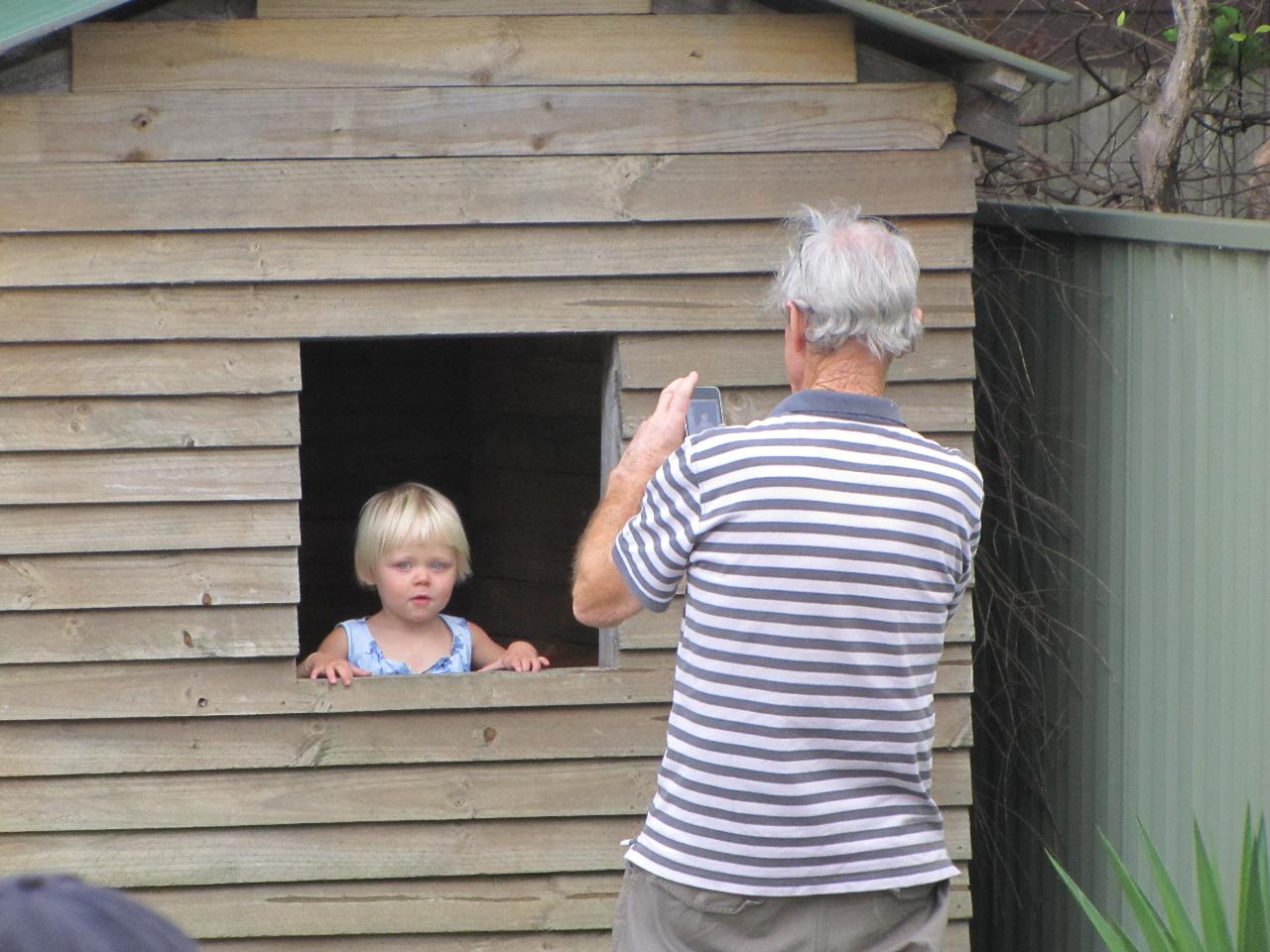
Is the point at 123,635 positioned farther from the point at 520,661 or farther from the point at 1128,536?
the point at 1128,536

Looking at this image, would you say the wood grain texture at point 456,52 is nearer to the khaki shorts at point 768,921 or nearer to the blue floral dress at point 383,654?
the blue floral dress at point 383,654

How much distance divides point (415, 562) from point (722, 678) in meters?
2.02

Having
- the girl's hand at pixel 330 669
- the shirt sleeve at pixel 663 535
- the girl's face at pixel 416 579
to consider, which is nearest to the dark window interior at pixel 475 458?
the girl's face at pixel 416 579

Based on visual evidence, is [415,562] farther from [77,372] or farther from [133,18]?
[133,18]

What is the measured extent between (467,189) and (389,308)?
1.09 feet

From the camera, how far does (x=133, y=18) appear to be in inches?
156

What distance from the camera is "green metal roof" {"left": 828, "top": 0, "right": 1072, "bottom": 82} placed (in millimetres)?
3861

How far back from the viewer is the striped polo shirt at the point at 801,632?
260 centimetres

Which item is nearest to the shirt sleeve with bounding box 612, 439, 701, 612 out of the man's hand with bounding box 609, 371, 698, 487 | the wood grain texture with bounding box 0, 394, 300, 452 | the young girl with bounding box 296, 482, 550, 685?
the man's hand with bounding box 609, 371, 698, 487

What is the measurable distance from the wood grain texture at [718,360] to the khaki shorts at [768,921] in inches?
63.6

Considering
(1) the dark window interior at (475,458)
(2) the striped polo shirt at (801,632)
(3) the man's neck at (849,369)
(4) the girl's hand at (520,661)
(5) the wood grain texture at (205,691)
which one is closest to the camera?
(2) the striped polo shirt at (801,632)

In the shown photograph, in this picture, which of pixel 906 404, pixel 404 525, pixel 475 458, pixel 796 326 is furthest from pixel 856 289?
pixel 475 458

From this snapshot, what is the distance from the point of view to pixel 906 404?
13.6ft

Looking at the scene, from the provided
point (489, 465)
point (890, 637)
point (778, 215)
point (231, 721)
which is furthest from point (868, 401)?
point (489, 465)
